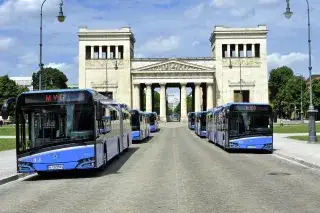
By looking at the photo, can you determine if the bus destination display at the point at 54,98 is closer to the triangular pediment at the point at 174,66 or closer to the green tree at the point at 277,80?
the triangular pediment at the point at 174,66

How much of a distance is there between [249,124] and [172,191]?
52.6 ft

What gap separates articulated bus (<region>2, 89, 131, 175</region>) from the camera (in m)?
16.0

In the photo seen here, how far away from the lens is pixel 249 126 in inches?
1099

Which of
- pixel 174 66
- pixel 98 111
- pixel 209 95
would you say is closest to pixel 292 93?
pixel 209 95

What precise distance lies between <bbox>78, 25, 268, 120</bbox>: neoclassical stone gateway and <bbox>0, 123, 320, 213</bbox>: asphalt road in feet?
367

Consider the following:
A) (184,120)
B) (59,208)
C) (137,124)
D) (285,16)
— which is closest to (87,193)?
(59,208)

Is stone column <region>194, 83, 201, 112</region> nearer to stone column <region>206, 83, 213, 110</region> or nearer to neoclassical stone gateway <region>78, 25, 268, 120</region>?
neoclassical stone gateway <region>78, 25, 268, 120</region>

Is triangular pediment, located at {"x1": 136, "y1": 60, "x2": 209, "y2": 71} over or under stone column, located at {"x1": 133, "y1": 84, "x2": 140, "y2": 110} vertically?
over

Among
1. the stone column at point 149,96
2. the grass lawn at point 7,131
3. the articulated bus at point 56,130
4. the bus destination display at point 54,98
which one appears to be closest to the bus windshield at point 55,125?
the articulated bus at point 56,130

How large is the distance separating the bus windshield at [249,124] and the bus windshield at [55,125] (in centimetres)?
1320

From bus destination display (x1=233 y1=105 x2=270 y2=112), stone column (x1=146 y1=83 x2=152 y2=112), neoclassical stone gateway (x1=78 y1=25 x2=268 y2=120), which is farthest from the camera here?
stone column (x1=146 y1=83 x2=152 y2=112)

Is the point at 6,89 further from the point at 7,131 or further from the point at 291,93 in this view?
the point at 291,93

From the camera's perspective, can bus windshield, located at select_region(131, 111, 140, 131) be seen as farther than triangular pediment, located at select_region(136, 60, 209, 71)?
No

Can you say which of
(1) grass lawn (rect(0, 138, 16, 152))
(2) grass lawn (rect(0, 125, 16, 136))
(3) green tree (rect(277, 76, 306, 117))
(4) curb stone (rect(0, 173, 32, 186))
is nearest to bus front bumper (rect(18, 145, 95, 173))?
(4) curb stone (rect(0, 173, 32, 186))
